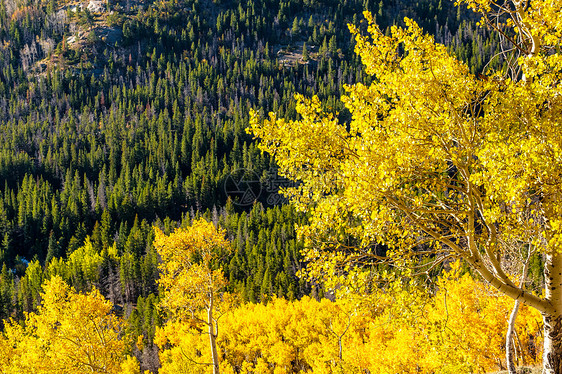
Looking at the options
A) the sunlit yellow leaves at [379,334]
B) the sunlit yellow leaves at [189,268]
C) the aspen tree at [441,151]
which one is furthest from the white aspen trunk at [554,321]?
the sunlit yellow leaves at [189,268]

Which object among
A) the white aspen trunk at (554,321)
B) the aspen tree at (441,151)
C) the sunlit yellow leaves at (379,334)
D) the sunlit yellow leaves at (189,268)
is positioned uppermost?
the aspen tree at (441,151)

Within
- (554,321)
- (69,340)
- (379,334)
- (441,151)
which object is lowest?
(379,334)

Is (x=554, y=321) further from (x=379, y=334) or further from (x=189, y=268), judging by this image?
(x=379, y=334)

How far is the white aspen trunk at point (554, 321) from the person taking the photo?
838 centimetres

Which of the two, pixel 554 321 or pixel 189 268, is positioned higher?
pixel 554 321

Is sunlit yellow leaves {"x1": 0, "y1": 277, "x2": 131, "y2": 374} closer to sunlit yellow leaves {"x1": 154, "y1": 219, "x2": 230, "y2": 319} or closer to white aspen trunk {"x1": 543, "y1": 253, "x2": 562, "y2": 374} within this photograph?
sunlit yellow leaves {"x1": 154, "y1": 219, "x2": 230, "y2": 319}

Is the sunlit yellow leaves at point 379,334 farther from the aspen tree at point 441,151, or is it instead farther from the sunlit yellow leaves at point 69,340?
the sunlit yellow leaves at point 69,340

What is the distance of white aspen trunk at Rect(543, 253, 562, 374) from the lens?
838cm

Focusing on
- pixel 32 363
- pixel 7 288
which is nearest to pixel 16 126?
pixel 7 288

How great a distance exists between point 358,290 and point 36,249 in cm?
13377

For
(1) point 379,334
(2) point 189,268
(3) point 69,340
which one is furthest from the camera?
(1) point 379,334

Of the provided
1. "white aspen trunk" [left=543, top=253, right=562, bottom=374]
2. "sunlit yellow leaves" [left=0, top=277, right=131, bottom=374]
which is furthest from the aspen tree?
"sunlit yellow leaves" [left=0, top=277, right=131, bottom=374]

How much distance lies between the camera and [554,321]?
848cm

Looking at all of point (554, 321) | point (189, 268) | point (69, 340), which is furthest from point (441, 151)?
point (69, 340)
